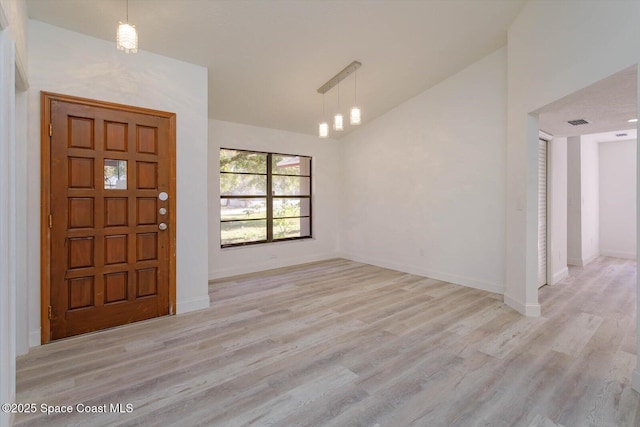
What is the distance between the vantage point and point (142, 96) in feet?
10.5

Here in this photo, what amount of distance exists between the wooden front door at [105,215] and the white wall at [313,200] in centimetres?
157

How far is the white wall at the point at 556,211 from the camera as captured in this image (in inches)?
174

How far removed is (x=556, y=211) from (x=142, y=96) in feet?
19.1

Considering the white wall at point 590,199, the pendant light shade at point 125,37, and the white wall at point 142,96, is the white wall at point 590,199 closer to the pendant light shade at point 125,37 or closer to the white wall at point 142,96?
the white wall at point 142,96

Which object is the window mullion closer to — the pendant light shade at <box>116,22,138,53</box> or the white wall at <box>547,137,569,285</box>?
the pendant light shade at <box>116,22,138,53</box>

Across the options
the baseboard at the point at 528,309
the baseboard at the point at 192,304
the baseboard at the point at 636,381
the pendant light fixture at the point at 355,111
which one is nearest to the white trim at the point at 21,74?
the baseboard at the point at 192,304

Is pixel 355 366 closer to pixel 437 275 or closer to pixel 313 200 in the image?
pixel 437 275

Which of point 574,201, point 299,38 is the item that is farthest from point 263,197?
point 574,201

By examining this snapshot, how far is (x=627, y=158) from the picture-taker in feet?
21.4

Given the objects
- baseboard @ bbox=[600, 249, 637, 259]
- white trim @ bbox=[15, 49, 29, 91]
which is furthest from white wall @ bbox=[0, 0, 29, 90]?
baseboard @ bbox=[600, 249, 637, 259]

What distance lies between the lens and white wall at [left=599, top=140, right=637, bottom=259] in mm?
6473

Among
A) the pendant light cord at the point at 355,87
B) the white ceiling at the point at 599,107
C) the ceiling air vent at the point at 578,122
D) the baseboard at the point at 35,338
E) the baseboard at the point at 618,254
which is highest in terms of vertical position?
the pendant light cord at the point at 355,87

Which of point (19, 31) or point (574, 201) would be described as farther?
point (574, 201)

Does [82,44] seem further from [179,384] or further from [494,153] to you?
[494,153]
